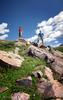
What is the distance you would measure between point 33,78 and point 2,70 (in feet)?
16.2

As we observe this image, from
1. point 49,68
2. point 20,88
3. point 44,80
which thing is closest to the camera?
point 20,88

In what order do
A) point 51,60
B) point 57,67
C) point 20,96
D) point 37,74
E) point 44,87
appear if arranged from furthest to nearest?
point 51,60, point 57,67, point 37,74, point 44,87, point 20,96

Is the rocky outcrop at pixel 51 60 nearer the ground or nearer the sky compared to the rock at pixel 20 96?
nearer the sky

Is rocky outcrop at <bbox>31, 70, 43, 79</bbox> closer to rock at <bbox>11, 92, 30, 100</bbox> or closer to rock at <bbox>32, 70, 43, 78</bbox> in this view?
rock at <bbox>32, 70, 43, 78</bbox>

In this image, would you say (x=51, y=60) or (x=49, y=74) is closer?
(x=49, y=74)

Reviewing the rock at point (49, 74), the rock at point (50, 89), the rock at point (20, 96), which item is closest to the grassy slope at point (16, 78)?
the rock at point (20, 96)

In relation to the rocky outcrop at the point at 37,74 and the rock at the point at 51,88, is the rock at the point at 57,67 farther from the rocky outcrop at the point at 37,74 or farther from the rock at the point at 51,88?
the rocky outcrop at the point at 37,74

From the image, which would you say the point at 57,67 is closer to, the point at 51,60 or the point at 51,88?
the point at 51,60

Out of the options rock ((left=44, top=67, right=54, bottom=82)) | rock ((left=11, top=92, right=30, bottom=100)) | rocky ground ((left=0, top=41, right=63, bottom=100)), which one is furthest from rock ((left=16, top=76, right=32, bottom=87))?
rock ((left=44, top=67, right=54, bottom=82))

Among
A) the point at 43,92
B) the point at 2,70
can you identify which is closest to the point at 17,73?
the point at 2,70

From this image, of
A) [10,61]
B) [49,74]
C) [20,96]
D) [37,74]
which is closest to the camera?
[20,96]

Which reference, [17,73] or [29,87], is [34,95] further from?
[17,73]

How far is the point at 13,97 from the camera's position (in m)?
24.0

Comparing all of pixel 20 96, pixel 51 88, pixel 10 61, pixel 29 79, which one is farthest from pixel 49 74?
pixel 20 96
